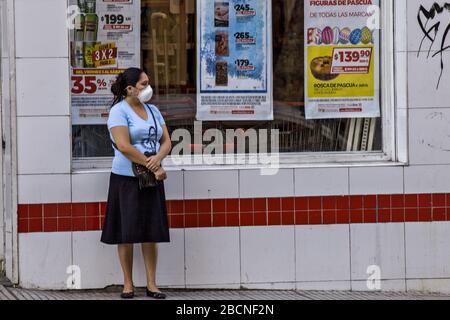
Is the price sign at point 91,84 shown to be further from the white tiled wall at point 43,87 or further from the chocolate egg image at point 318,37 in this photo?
the chocolate egg image at point 318,37

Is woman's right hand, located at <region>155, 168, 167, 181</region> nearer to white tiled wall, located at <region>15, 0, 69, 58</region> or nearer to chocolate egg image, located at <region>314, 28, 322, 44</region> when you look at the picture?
white tiled wall, located at <region>15, 0, 69, 58</region>

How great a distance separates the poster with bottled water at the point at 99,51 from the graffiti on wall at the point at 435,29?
2.34 metres

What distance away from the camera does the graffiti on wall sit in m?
8.29

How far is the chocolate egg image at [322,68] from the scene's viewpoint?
850 cm

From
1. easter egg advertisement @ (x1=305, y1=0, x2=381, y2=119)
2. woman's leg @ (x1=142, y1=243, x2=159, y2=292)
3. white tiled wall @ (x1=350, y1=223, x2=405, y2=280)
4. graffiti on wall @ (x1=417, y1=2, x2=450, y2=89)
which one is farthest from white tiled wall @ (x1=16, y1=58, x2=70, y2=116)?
graffiti on wall @ (x1=417, y1=2, x2=450, y2=89)

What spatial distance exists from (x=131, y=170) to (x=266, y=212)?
1.25m

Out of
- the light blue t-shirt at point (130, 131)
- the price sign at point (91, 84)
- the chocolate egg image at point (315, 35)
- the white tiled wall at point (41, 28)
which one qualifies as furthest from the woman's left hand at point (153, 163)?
the chocolate egg image at point (315, 35)

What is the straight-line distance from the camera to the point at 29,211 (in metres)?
8.02

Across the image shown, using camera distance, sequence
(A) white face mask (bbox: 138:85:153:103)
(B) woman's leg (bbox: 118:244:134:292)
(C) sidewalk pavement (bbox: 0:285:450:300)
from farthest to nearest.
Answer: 1. (C) sidewalk pavement (bbox: 0:285:450:300)
2. (B) woman's leg (bbox: 118:244:134:292)
3. (A) white face mask (bbox: 138:85:153:103)

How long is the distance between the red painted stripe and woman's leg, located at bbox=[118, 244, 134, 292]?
1.33 feet

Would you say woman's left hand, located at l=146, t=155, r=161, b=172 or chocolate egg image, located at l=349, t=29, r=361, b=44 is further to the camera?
chocolate egg image, located at l=349, t=29, r=361, b=44

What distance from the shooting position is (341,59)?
852 centimetres

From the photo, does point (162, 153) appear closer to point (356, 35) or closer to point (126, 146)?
point (126, 146)

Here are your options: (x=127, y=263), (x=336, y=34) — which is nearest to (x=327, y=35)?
(x=336, y=34)
